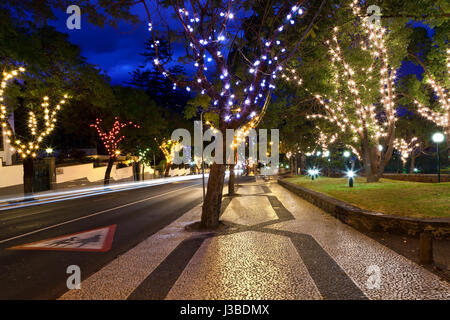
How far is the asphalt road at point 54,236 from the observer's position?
4938 mm

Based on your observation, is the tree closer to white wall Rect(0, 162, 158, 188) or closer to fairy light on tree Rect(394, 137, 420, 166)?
fairy light on tree Rect(394, 137, 420, 166)

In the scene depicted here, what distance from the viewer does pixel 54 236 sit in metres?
8.55

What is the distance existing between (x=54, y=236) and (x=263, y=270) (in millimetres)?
6537

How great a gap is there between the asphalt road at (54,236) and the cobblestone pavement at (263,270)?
1.78 ft

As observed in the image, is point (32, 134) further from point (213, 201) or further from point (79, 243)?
point (213, 201)

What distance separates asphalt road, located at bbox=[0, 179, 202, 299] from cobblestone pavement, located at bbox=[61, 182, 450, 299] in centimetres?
54

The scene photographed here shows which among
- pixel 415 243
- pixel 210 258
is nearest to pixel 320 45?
pixel 415 243

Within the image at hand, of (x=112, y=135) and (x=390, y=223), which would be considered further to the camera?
(x=112, y=135)

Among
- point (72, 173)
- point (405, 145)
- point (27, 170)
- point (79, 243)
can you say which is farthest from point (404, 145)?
point (79, 243)

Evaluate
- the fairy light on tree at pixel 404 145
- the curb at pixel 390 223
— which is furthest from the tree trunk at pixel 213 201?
the fairy light on tree at pixel 404 145

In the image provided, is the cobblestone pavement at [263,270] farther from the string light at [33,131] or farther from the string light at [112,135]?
the string light at [112,135]

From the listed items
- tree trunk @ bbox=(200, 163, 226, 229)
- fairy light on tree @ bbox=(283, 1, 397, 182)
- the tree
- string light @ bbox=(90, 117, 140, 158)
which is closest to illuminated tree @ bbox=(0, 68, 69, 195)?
string light @ bbox=(90, 117, 140, 158)

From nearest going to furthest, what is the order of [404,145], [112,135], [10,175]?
[10,175] < [112,135] < [404,145]

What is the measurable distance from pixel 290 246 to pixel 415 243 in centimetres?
268
